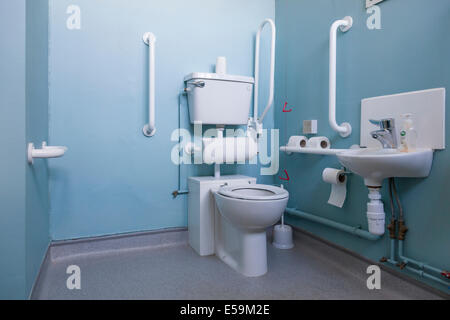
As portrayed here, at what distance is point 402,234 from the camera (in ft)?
4.50

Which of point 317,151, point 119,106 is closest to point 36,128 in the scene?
point 119,106

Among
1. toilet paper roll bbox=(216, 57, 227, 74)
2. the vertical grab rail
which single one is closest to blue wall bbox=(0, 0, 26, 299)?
the vertical grab rail

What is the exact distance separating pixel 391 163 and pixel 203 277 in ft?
3.35

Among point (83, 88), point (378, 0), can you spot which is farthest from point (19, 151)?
point (378, 0)

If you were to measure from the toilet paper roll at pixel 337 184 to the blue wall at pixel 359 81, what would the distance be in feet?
0.15

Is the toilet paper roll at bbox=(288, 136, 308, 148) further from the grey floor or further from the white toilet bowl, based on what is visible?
the grey floor

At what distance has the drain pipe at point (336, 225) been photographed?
5.03 feet

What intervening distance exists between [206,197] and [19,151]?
1.01 meters

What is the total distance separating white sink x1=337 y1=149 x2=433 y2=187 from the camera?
Result: 47.4 inches

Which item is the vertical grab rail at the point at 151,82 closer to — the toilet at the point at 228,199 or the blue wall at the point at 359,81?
the toilet at the point at 228,199

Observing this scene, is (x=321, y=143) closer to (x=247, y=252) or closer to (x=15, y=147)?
(x=247, y=252)

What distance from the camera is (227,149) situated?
1.85 meters

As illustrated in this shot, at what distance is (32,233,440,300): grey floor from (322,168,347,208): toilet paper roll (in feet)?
1.01
